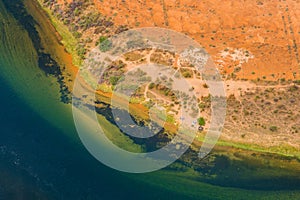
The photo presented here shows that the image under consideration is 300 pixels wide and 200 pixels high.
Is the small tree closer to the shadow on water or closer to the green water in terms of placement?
the green water

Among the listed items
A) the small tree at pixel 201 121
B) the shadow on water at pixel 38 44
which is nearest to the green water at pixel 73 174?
the shadow on water at pixel 38 44

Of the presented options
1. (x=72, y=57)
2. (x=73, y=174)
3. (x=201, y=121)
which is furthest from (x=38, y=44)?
(x=201, y=121)

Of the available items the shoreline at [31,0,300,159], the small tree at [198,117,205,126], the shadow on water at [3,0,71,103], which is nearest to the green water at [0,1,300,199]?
the shoreline at [31,0,300,159]

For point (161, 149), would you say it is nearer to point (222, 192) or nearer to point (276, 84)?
point (222, 192)

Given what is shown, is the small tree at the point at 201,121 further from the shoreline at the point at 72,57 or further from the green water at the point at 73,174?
the green water at the point at 73,174

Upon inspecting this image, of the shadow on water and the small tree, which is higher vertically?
the small tree

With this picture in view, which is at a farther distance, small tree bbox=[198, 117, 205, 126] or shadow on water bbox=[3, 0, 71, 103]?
shadow on water bbox=[3, 0, 71, 103]

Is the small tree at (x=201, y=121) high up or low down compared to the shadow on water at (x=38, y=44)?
up

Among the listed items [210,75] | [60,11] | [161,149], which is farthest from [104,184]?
[60,11]
